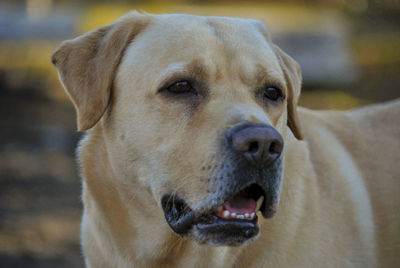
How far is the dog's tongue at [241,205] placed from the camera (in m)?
2.66

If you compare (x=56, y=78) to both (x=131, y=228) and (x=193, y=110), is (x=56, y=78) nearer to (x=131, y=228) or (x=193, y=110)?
(x=131, y=228)

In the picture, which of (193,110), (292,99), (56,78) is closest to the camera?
(193,110)

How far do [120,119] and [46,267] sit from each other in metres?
2.21

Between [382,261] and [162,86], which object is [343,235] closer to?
[382,261]

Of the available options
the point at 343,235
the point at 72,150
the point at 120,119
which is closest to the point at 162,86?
the point at 120,119

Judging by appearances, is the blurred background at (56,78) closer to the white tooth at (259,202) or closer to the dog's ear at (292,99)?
the dog's ear at (292,99)

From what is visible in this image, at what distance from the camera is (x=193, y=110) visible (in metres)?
2.81

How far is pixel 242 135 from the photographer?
8.25ft

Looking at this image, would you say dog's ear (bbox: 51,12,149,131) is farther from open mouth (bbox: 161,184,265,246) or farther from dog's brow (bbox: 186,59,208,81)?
open mouth (bbox: 161,184,265,246)

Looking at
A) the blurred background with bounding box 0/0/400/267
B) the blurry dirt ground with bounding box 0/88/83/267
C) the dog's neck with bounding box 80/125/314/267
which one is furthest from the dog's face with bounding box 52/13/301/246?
the blurred background with bounding box 0/0/400/267

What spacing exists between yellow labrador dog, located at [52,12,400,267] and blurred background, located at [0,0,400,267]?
254 centimetres

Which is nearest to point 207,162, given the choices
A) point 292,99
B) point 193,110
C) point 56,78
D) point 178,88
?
point 193,110

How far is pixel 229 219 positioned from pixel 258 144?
0.41m

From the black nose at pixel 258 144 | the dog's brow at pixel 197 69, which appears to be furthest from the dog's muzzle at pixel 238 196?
the dog's brow at pixel 197 69
